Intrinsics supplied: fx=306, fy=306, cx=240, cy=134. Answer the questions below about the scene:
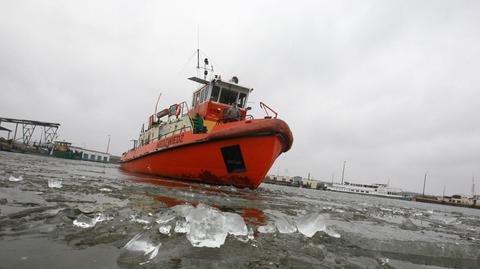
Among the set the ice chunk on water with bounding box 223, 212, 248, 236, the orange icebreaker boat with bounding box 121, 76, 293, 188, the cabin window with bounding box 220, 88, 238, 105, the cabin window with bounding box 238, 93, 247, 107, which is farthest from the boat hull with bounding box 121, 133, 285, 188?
the ice chunk on water with bounding box 223, 212, 248, 236

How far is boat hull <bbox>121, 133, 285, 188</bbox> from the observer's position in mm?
9023

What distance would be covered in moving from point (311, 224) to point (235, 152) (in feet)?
22.6

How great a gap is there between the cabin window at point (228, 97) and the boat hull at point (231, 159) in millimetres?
2896

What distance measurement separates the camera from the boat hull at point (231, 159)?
9023 mm

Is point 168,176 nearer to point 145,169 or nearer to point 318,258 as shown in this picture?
point 145,169

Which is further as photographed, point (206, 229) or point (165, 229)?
point (165, 229)

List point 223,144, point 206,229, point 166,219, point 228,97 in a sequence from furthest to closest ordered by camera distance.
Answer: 1. point 228,97
2. point 223,144
3. point 166,219
4. point 206,229

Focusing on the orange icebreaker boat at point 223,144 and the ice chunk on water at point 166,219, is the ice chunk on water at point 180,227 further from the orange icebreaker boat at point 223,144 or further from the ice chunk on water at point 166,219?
the orange icebreaker boat at point 223,144

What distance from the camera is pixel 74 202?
2.98 meters

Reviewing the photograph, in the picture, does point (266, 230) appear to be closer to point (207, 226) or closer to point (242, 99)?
point (207, 226)

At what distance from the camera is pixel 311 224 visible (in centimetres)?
256

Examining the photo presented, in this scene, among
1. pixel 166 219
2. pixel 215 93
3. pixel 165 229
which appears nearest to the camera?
pixel 165 229

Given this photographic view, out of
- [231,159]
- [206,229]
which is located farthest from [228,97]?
[206,229]

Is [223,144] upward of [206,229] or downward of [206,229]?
upward
